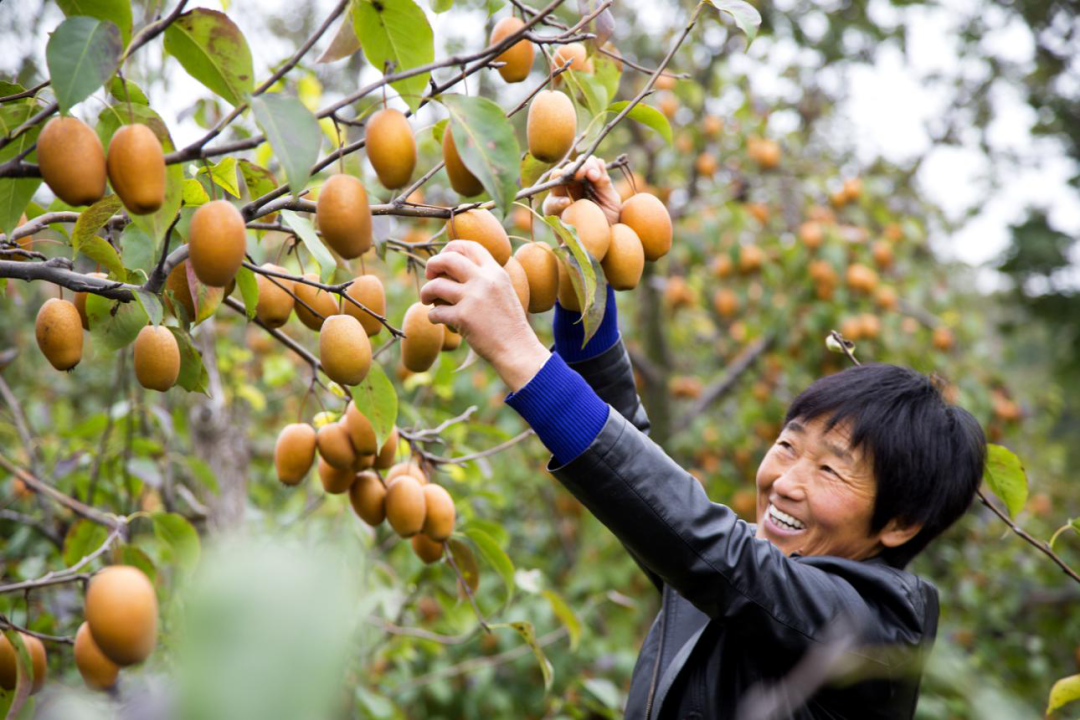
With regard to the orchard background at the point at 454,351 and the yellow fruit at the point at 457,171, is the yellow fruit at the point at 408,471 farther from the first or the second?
the yellow fruit at the point at 457,171

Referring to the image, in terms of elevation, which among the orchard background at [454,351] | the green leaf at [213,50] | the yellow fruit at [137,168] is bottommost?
the orchard background at [454,351]

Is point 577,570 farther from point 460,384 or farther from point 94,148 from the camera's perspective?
point 94,148

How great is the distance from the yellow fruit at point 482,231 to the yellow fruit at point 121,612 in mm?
544

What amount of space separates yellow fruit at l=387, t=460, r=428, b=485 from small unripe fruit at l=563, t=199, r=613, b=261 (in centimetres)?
53

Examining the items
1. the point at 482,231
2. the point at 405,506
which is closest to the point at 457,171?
the point at 482,231

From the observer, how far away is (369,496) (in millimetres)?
1484

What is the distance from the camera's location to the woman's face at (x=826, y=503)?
4.79ft

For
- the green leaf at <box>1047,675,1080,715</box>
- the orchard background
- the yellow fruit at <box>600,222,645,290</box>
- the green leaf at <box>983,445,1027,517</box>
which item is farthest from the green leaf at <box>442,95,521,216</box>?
the green leaf at <box>1047,675,1080,715</box>

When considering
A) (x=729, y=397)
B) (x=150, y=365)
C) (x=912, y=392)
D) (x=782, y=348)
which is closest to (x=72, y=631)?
(x=150, y=365)

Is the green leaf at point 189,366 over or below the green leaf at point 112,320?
below

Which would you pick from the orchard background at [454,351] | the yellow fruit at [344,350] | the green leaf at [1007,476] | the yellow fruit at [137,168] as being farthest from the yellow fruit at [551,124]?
the green leaf at [1007,476]

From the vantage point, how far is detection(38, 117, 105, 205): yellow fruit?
0.84 m

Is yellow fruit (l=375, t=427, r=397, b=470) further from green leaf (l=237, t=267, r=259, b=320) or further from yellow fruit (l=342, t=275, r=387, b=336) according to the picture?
green leaf (l=237, t=267, r=259, b=320)

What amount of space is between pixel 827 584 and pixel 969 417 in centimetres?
47
